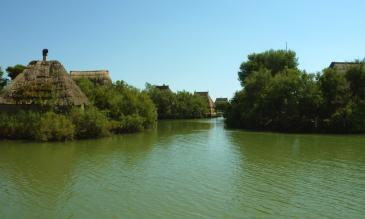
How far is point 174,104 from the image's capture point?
245ft

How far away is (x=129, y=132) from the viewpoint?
35.6 m

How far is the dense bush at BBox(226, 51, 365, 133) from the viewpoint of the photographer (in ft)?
114

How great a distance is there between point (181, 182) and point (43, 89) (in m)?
18.8

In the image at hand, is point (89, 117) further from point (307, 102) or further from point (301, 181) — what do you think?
point (307, 102)

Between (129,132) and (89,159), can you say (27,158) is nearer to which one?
(89,159)

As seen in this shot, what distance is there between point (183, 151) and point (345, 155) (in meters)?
8.56

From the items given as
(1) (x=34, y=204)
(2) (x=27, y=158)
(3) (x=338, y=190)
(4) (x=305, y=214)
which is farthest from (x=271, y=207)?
(2) (x=27, y=158)

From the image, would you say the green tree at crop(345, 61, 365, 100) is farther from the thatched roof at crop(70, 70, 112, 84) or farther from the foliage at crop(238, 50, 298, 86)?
the thatched roof at crop(70, 70, 112, 84)

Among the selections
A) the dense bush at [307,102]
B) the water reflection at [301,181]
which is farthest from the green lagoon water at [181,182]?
the dense bush at [307,102]

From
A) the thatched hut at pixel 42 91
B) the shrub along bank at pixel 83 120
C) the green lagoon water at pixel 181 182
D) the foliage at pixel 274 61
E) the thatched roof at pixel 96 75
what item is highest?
the foliage at pixel 274 61

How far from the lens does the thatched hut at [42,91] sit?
29.0 m

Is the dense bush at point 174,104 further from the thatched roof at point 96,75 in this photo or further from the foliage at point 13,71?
the foliage at point 13,71

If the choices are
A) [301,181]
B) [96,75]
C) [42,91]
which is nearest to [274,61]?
[96,75]

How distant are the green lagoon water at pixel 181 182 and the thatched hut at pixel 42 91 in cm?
626
